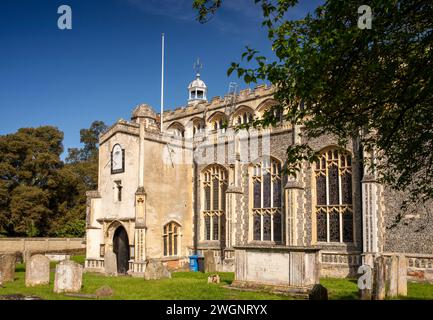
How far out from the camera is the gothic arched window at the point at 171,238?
75.8ft

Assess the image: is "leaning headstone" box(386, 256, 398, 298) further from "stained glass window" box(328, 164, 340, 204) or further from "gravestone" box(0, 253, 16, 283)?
"gravestone" box(0, 253, 16, 283)

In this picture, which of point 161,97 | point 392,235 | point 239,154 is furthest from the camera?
point 161,97

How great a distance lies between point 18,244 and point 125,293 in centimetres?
2621

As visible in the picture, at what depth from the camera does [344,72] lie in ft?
21.5

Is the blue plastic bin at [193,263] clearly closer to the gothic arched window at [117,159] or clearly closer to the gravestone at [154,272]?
the gravestone at [154,272]

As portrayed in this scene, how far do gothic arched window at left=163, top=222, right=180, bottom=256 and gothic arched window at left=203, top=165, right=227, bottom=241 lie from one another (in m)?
1.56

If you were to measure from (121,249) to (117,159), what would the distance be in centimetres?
464

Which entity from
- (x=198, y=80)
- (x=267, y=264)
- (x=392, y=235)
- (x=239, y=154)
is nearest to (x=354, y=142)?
(x=392, y=235)

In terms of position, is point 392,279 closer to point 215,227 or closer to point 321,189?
point 321,189

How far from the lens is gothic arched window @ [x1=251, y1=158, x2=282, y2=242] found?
69.8 ft

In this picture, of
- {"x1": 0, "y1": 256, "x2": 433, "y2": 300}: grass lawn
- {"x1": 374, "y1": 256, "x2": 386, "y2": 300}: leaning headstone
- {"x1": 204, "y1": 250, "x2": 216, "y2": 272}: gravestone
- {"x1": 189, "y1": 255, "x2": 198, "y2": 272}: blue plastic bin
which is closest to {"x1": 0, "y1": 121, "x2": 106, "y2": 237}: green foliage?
{"x1": 189, "y1": 255, "x2": 198, "y2": 272}: blue plastic bin

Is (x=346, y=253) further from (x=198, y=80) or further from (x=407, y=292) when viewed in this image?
(x=198, y=80)

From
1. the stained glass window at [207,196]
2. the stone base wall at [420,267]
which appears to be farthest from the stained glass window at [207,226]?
the stone base wall at [420,267]

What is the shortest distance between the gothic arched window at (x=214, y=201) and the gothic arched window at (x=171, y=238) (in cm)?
156
